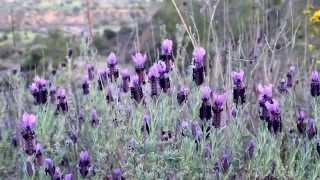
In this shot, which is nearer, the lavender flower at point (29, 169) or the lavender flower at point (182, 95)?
the lavender flower at point (29, 169)

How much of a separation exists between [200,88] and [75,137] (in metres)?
0.79

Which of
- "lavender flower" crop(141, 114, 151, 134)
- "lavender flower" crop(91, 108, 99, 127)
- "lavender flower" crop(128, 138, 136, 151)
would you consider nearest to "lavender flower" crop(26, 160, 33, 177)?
"lavender flower" crop(128, 138, 136, 151)

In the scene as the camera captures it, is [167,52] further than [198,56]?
Yes

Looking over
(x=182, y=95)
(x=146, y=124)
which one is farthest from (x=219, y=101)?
(x=146, y=124)

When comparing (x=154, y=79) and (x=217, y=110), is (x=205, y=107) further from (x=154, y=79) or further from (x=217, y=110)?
(x=154, y=79)

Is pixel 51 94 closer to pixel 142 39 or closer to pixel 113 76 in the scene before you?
pixel 113 76

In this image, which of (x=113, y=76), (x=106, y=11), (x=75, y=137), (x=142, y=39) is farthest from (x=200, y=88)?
(x=106, y=11)

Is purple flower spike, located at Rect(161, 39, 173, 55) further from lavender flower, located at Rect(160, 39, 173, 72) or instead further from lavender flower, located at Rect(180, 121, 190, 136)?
lavender flower, located at Rect(180, 121, 190, 136)

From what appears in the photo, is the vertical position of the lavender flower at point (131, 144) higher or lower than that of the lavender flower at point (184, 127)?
lower

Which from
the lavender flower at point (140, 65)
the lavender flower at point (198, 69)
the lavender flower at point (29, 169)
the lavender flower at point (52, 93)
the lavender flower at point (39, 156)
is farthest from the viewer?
the lavender flower at point (52, 93)

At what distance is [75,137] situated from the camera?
3.37 meters

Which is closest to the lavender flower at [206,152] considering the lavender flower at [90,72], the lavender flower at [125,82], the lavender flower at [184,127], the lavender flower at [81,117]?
the lavender flower at [184,127]

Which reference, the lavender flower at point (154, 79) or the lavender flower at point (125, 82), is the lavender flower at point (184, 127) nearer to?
the lavender flower at point (154, 79)

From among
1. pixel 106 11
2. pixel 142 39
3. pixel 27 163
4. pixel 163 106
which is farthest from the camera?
pixel 106 11
